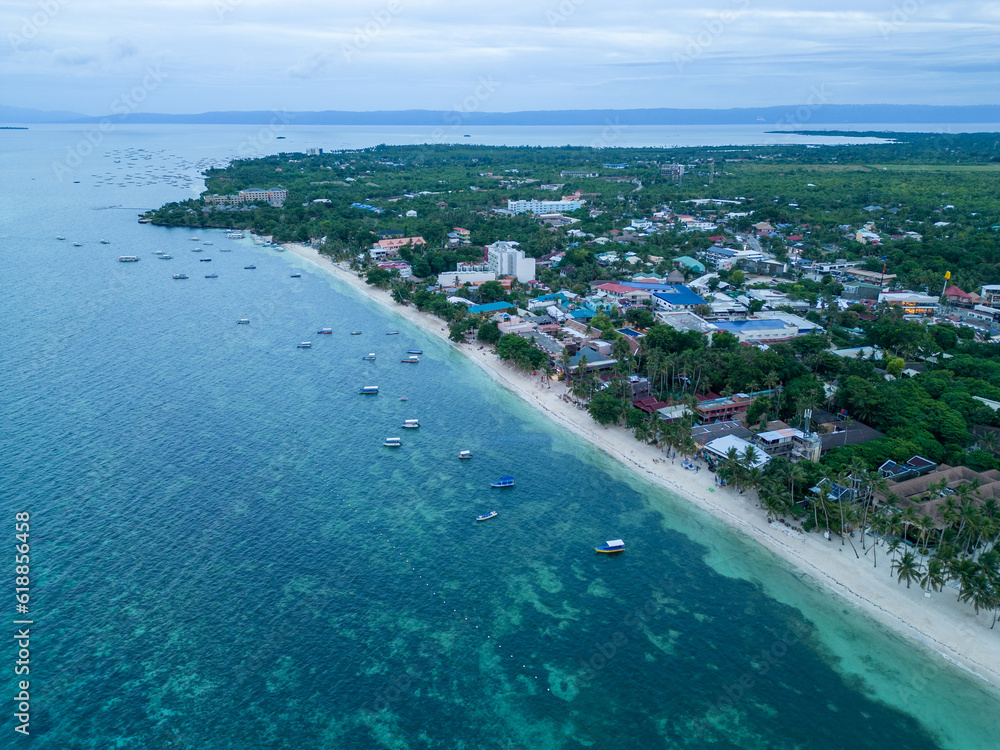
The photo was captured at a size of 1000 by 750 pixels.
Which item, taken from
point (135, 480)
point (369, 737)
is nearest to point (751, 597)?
point (369, 737)

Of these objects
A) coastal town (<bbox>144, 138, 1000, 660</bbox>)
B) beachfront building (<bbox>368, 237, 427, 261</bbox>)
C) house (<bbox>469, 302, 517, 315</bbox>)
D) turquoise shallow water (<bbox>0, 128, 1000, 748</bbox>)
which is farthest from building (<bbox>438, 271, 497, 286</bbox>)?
turquoise shallow water (<bbox>0, 128, 1000, 748</bbox>)

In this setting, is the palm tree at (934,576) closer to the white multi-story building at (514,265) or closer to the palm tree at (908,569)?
the palm tree at (908,569)

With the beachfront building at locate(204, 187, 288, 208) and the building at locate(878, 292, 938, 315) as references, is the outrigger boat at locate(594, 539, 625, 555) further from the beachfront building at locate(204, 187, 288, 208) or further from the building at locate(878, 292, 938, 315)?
the beachfront building at locate(204, 187, 288, 208)

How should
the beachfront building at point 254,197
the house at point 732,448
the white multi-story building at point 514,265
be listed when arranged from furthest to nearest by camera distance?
the beachfront building at point 254,197 < the white multi-story building at point 514,265 < the house at point 732,448

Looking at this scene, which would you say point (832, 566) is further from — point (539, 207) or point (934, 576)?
point (539, 207)

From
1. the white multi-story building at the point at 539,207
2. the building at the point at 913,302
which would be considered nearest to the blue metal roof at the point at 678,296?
the building at the point at 913,302
